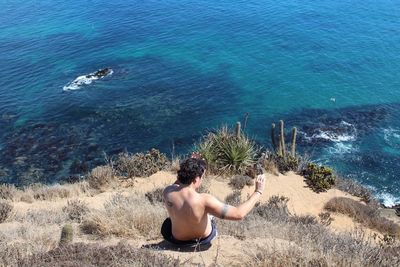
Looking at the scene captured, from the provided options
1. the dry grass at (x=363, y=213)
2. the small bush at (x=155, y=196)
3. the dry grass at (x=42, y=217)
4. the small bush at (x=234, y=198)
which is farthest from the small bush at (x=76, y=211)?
the dry grass at (x=363, y=213)

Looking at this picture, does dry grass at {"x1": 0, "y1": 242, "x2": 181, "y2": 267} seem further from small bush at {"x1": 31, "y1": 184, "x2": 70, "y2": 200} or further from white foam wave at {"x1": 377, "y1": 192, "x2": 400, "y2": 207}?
white foam wave at {"x1": 377, "y1": 192, "x2": 400, "y2": 207}

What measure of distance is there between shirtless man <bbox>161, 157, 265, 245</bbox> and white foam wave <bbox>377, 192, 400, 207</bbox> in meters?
15.5

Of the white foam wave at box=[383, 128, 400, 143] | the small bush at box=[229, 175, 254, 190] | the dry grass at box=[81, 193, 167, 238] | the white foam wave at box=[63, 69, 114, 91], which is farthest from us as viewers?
the white foam wave at box=[63, 69, 114, 91]

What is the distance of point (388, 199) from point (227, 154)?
8836 millimetres

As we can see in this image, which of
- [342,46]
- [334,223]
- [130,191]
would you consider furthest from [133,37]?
[334,223]

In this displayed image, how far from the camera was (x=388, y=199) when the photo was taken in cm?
2138

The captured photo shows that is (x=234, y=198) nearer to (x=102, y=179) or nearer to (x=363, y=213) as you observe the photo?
(x=363, y=213)

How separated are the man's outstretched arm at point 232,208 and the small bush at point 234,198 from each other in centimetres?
756

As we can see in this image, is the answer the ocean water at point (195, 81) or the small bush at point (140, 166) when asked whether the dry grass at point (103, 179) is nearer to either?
the small bush at point (140, 166)

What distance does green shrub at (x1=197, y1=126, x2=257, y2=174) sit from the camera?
1734 centimetres

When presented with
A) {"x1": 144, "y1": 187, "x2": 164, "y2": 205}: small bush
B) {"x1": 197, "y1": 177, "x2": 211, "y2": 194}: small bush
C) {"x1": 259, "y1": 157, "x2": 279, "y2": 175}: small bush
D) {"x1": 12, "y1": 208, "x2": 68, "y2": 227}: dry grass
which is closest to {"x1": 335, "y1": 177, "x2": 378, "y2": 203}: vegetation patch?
{"x1": 259, "y1": 157, "x2": 279, "y2": 175}: small bush

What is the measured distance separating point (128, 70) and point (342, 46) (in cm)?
1803

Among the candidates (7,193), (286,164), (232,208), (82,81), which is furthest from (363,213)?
(82,81)

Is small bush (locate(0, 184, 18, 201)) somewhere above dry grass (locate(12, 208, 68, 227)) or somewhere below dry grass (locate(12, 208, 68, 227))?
below
